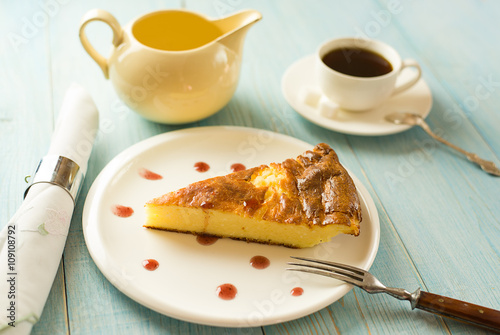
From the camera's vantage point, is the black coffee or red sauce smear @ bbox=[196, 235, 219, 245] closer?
red sauce smear @ bbox=[196, 235, 219, 245]

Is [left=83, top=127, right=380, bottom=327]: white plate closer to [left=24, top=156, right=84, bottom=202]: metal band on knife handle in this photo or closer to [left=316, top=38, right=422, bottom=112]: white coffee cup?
[left=24, top=156, right=84, bottom=202]: metal band on knife handle

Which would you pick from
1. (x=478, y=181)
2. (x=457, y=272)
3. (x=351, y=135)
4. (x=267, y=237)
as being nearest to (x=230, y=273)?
(x=267, y=237)

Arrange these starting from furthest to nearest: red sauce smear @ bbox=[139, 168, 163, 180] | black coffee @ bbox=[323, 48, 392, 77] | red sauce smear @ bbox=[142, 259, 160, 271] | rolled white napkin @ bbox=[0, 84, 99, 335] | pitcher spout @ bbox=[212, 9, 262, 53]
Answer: black coffee @ bbox=[323, 48, 392, 77]
pitcher spout @ bbox=[212, 9, 262, 53]
red sauce smear @ bbox=[139, 168, 163, 180]
red sauce smear @ bbox=[142, 259, 160, 271]
rolled white napkin @ bbox=[0, 84, 99, 335]

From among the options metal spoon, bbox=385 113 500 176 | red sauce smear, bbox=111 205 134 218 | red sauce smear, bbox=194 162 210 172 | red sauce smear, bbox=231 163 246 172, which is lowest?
red sauce smear, bbox=111 205 134 218

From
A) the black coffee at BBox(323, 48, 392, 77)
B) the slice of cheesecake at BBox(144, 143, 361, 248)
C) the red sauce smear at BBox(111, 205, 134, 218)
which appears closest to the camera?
the slice of cheesecake at BBox(144, 143, 361, 248)

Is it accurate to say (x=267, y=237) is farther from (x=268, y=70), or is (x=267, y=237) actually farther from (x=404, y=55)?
(x=404, y=55)

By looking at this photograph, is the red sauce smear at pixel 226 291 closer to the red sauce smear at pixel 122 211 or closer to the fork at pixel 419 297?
the fork at pixel 419 297

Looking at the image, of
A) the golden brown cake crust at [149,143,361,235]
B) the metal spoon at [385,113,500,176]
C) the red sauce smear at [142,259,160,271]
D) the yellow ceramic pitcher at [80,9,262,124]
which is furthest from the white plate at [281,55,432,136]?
the red sauce smear at [142,259,160,271]
